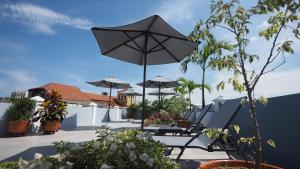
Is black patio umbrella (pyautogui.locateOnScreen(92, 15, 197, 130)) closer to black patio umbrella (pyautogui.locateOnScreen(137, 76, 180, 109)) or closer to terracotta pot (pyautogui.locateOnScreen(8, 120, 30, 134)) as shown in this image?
terracotta pot (pyautogui.locateOnScreen(8, 120, 30, 134))

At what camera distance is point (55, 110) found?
8461 millimetres

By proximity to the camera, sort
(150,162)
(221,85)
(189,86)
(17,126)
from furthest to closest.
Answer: (189,86) < (17,126) < (221,85) < (150,162)

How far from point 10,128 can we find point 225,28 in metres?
7.82

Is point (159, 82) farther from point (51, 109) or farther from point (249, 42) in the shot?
point (249, 42)

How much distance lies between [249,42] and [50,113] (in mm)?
8047

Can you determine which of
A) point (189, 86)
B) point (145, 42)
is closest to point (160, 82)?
point (189, 86)

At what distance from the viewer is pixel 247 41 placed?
210 cm

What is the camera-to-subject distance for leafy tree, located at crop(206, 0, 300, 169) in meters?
1.96

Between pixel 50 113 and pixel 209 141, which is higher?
pixel 50 113

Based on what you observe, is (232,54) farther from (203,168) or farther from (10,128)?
(10,128)

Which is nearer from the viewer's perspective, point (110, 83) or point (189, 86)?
point (110, 83)

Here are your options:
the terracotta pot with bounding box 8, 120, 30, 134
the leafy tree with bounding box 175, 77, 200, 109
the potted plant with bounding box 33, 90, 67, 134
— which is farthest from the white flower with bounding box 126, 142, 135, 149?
the leafy tree with bounding box 175, 77, 200, 109

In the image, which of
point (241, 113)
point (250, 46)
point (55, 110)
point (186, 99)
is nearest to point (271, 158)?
point (241, 113)

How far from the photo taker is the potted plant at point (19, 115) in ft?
24.1
